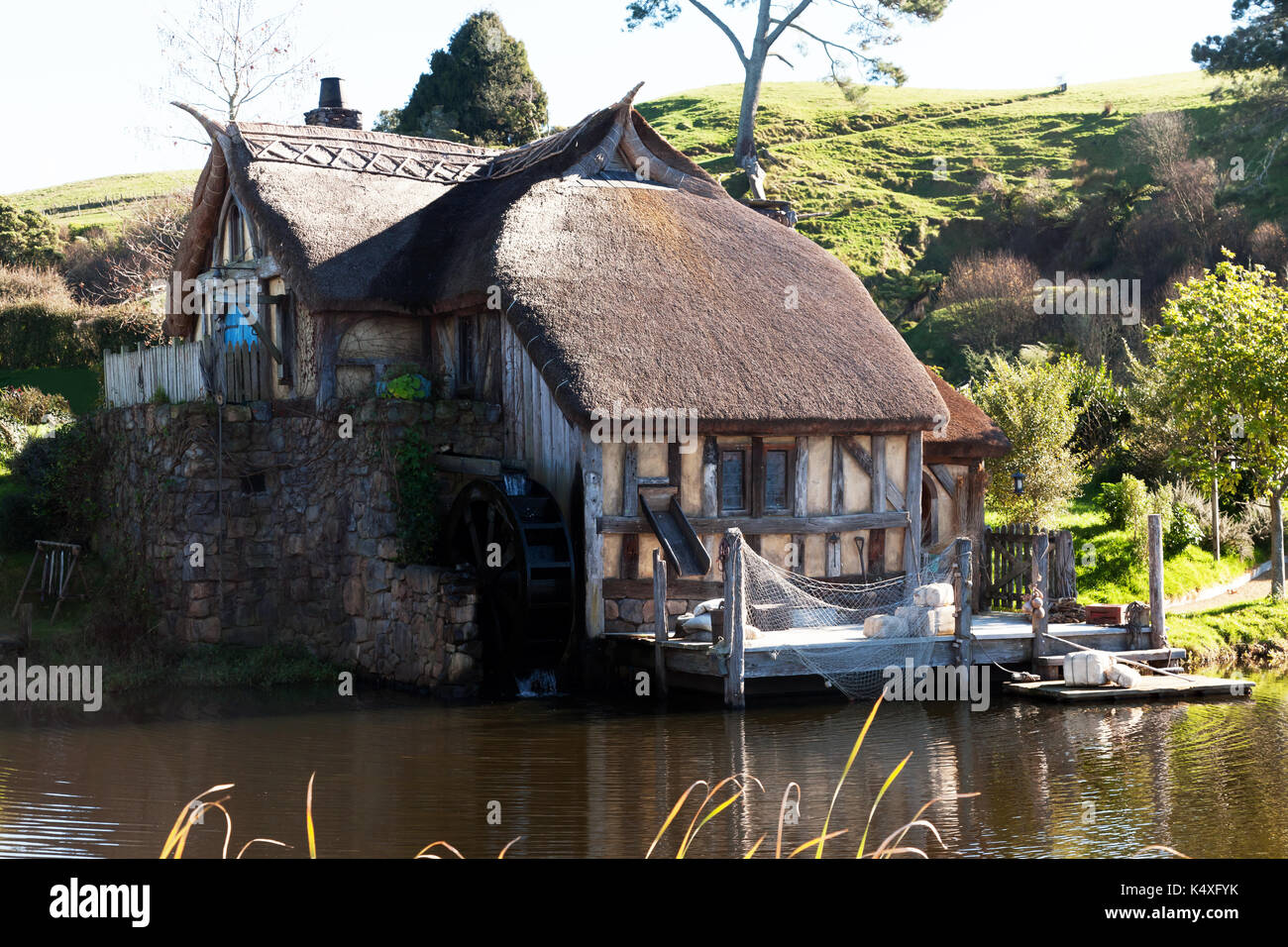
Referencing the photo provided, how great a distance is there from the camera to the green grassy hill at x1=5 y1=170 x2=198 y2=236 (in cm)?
4975

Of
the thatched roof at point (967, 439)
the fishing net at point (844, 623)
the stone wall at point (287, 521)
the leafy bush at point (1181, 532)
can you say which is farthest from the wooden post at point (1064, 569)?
the stone wall at point (287, 521)

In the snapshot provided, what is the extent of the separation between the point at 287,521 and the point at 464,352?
3290 mm

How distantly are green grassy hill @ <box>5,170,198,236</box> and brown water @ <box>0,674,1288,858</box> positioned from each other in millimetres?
37360

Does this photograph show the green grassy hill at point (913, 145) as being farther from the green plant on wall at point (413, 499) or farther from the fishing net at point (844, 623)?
the green plant on wall at point (413, 499)

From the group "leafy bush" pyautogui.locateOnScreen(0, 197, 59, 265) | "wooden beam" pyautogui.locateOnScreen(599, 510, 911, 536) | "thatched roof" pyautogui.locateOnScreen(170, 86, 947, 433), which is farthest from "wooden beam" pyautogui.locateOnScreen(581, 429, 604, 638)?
"leafy bush" pyautogui.locateOnScreen(0, 197, 59, 265)

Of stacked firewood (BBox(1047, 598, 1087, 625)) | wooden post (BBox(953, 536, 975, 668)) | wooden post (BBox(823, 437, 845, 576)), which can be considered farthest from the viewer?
wooden post (BBox(823, 437, 845, 576))

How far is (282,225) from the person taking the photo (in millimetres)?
18203

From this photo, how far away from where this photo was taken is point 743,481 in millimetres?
16859

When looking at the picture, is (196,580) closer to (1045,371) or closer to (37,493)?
(37,493)

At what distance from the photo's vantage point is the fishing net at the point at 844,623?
47.6 ft

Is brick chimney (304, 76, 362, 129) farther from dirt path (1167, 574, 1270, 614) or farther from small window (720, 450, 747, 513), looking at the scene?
dirt path (1167, 574, 1270, 614)

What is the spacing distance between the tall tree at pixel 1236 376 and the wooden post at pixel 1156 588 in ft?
15.7

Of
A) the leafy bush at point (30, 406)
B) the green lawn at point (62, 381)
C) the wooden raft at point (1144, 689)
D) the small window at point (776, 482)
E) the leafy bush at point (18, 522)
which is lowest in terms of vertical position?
the wooden raft at point (1144, 689)

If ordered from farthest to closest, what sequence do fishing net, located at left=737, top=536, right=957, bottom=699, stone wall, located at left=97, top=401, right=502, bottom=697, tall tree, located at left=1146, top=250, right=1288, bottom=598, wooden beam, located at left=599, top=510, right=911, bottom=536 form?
tall tree, located at left=1146, top=250, right=1288, bottom=598, stone wall, located at left=97, top=401, right=502, bottom=697, wooden beam, located at left=599, top=510, right=911, bottom=536, fishing net, located at left=737, top=536, right=957, bottom=699
